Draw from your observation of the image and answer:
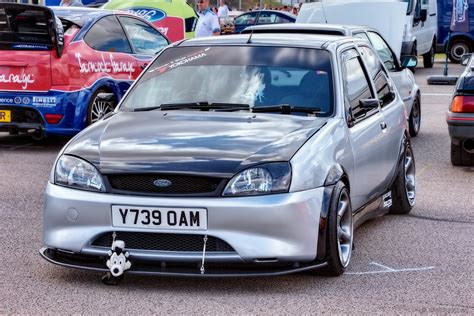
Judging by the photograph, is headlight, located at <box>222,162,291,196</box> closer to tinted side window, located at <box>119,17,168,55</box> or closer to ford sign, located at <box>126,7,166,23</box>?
tinted side window, located at <box>119,17,168,55</box>

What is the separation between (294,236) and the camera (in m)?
5.95

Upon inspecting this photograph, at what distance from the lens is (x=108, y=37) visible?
13.3 m

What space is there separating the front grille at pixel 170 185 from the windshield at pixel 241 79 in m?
1.19

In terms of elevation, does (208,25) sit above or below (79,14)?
below

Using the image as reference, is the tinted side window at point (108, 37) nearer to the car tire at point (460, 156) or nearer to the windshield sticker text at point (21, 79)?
the windshield sticker text at point (21, 79)

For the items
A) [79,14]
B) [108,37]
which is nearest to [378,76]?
[108,37]

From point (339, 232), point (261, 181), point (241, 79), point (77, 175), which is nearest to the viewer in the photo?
point (261, 181)

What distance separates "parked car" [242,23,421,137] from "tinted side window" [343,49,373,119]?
11.2 ft

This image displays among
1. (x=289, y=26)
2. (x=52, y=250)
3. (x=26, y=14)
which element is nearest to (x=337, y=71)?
(x=52, y=250)

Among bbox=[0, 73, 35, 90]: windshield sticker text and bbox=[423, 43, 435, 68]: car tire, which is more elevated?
bbox=[0, 73, 35, 90]: windshield sticker text

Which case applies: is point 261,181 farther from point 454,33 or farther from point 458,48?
point 458,48

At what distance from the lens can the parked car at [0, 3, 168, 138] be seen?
12.3 m

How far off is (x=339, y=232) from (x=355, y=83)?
151cm

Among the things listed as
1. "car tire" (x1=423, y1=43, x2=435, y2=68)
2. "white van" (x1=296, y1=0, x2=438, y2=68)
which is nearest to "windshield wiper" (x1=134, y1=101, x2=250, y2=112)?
"white van" (x1=296, y1=0, x2=438, y2=68)
